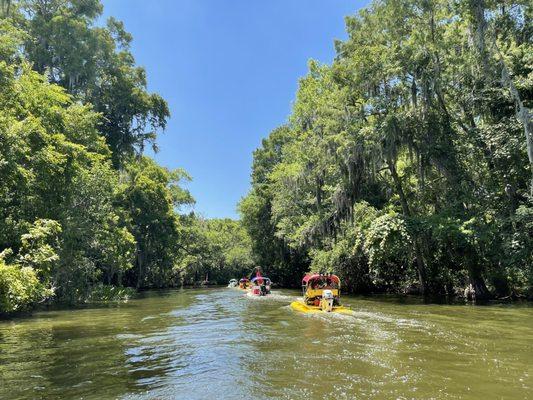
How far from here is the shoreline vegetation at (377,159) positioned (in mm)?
18516

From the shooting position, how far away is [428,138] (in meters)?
23.2

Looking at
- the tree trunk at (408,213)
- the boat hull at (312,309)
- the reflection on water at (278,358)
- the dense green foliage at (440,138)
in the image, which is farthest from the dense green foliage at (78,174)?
the tree trunk at (408,213)

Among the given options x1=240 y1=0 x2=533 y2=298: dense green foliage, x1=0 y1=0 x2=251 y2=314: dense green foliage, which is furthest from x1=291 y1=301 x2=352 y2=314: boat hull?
x1=0 y1=0 x2=251 y2=314: dense green foliage

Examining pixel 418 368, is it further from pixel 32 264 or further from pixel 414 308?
pixel 32 264

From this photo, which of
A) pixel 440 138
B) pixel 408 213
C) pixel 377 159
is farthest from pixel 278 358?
pixel 408 213

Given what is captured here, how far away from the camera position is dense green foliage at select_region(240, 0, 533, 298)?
2025 cm

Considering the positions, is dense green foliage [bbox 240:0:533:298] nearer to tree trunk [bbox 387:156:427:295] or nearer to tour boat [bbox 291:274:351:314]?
tree trunk [bbox 387:156:427:295]

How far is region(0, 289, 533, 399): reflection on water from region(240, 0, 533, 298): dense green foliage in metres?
6.02

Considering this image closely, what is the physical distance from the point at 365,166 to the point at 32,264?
16.5 metres

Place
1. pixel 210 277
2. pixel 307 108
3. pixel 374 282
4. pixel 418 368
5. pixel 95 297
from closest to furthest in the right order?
pixel 418 368
pixel 95 297
pixel 374 282
pixel 307 108
pixel 210 277


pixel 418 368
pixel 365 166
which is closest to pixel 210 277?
pixel 365 166

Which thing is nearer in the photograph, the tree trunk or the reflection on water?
the reflection on water

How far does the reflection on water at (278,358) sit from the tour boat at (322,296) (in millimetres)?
742

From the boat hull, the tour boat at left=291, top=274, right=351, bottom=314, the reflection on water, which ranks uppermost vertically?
the tour boat at left=291, top=274, right=351, bottom=314
